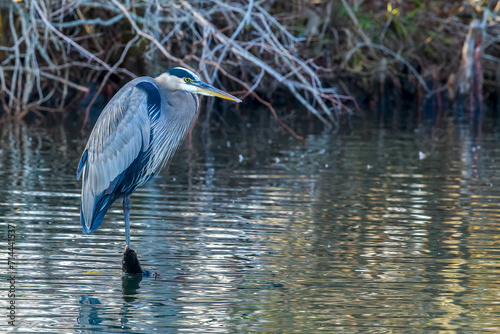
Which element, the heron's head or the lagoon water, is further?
the heron's head

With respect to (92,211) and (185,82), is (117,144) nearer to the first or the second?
(92,211)

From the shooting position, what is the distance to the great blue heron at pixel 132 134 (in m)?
7.30

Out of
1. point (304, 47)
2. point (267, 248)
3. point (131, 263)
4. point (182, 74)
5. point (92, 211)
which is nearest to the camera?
point (131, 263)

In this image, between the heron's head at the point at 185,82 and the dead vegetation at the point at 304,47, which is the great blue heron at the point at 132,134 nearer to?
the heron's head at the point at 185,82

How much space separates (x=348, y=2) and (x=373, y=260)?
17.4m

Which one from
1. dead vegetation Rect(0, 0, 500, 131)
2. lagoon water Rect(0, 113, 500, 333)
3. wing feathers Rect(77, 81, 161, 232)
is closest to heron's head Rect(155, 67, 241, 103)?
wing feathers Rect(77, 81, 161, 232)

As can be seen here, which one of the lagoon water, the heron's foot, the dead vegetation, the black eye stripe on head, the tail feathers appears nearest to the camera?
the lagoon water

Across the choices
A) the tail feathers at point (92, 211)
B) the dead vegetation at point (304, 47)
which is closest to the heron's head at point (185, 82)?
the tail feathers at point (92, 211)

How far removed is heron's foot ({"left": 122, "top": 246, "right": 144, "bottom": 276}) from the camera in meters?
6.86

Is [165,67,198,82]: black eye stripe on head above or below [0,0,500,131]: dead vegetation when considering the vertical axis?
below

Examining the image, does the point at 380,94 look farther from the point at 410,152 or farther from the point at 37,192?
the point at 37,192

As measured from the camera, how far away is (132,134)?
731 cm

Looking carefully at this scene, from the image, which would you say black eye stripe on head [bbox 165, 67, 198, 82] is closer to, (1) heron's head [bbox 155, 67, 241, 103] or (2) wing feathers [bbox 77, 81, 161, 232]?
(1) heron's head [bbox 155, 67, 241, 103]

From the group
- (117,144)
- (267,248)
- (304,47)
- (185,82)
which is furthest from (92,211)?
(304,47)
